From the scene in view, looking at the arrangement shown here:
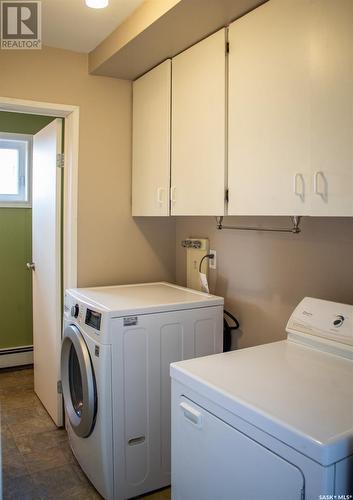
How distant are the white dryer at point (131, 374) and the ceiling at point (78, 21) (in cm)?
146

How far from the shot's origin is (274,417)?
3.79 feet

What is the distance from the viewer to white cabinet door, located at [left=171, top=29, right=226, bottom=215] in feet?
6.50

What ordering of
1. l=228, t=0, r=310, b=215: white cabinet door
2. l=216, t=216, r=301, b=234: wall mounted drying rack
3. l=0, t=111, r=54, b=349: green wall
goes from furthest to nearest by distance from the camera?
l=0, t=111, r=54, b=349: green wall
l=216, t=216, r=301, b=234: wall mounted drying rack
l=228, t=0, r=310, b=215: white cabinet door

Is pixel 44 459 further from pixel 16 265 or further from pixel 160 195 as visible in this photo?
pixel 16 265

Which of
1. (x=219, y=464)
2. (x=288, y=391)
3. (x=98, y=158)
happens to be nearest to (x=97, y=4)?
(x=98, y=158)

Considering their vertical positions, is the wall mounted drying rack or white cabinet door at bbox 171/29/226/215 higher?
white cabinet door at bbox 171/29/226/215

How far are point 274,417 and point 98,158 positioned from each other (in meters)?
2.05

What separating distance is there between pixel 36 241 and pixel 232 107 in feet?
6.49

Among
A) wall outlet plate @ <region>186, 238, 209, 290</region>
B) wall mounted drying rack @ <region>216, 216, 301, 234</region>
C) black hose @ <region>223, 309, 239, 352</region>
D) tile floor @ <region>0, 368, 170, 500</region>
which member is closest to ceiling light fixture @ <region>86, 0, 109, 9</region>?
wall mounted drying rack @ <region>216, 216, 301, 234</region>

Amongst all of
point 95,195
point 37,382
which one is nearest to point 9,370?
point 37,382

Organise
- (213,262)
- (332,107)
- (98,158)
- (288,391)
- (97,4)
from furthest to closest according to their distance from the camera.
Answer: (98,158) < (213,262) < (97,4) < (332,107) < (288,391)

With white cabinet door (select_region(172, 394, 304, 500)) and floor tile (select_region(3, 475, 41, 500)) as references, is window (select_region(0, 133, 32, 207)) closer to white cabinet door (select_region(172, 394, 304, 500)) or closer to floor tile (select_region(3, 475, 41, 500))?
floor tile (select_region(3, 475, 41, 500))

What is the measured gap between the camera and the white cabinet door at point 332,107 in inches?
54.2

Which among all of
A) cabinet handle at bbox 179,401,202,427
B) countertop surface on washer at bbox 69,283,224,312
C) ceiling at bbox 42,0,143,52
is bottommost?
cabinet handle at bbox 179,401,202,427
